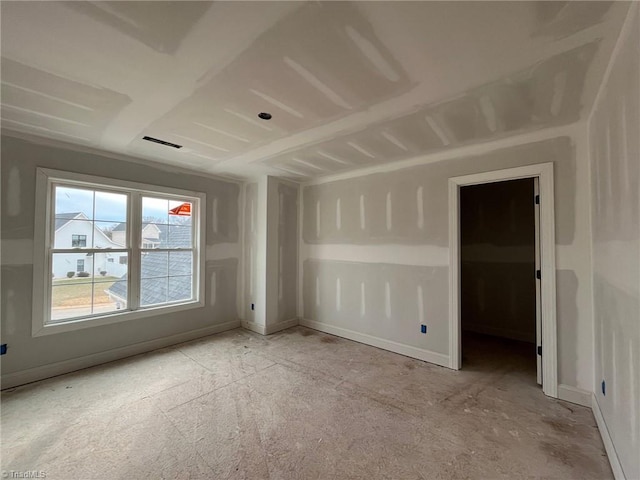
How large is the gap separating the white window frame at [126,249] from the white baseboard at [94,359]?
363mm

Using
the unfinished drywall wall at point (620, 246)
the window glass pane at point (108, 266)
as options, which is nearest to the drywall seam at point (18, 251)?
the window glass pane at point (108, 266)

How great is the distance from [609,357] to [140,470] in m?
3.25

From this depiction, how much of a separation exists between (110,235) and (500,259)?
5.76 m

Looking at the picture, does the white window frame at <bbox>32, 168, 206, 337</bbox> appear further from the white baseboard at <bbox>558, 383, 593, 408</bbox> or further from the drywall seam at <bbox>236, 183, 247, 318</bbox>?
the white baseboard at <bbox>558, 383, 593, 408</bbox>

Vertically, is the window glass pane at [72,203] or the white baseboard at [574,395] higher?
the window glass pane at [72,203]

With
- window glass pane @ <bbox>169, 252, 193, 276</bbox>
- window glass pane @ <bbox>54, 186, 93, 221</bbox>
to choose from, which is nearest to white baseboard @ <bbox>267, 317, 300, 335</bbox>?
window glass pane @ <bbox>169, 252, 193, 276</bbox>

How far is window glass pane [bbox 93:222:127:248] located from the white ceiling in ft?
3.48

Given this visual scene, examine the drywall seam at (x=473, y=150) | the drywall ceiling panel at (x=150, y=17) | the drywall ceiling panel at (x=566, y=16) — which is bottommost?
the drywall seam at (x=473, y=150)

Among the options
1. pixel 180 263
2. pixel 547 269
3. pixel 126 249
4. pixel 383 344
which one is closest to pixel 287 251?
pixel 180 263

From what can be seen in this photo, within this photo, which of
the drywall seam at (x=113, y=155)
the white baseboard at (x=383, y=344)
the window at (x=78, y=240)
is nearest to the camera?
the drywall seam at (x=113, y=155)

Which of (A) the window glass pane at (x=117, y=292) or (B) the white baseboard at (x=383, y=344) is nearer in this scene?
(B) the white baseboard at (x=383, y=344)

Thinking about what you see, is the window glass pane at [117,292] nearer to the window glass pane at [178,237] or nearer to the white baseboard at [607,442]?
the window glass pane at [178,237]

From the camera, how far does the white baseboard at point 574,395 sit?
7.81 feet

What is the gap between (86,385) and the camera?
273cm
